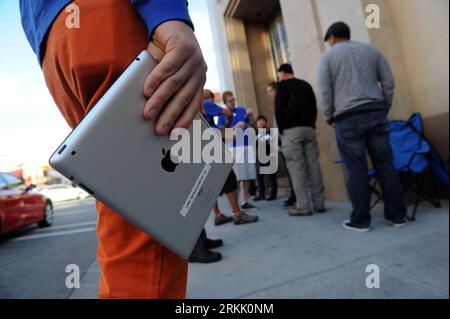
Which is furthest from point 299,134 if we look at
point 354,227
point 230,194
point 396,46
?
point 396,46

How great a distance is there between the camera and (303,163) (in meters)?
3.32

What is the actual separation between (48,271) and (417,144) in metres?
3.50

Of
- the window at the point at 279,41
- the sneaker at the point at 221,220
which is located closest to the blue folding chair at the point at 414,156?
the sneaker at the point at 221,220

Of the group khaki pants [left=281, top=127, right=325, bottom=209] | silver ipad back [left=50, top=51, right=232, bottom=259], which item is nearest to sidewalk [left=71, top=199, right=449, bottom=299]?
khaki pants [left=281, top=127, right=325, bottom=209]

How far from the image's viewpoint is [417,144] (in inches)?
107

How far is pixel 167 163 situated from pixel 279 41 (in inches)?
233

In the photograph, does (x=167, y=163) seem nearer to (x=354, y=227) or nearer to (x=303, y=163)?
(x=354, y=227)

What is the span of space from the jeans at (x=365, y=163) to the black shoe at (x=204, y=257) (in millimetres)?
1221

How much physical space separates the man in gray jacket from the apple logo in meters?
2.26

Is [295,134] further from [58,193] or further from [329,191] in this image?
[58,193]

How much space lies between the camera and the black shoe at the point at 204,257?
83.6 inches

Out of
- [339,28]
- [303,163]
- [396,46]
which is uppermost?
[339,28]

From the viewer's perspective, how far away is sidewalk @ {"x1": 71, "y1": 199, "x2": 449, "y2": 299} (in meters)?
1.48

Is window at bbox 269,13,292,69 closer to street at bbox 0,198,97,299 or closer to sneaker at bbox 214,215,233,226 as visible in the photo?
sneaker at bbox 214,215,233,226
